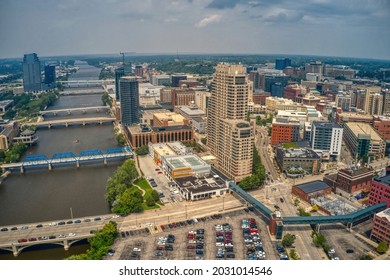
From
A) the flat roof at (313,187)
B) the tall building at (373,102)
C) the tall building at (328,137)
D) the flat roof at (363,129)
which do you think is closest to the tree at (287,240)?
the flat roof at (313,187)

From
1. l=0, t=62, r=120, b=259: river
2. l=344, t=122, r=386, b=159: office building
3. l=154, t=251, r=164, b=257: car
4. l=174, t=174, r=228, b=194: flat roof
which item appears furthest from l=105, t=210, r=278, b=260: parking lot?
l=344, t=122, r=386, b=159: office building

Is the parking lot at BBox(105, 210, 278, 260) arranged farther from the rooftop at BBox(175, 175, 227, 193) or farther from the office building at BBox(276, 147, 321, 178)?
the office building at BBox(276, 147, 321, 178)

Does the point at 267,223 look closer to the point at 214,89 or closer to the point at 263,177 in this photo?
the point at 263,177

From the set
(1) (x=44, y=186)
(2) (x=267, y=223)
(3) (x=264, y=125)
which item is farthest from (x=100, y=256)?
(3) (x=264, y=125)

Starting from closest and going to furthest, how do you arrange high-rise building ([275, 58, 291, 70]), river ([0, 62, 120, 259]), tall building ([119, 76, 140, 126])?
river ([0, 62, 120, 259]), tall building ([119, 76, 140, 126]), high-rise building ([275, 58, 291, 70])

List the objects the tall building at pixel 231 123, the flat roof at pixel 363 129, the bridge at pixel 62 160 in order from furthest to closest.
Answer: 1. the flat roof at pixel 363 129
2. the bridge at pixel 62 160
3. the tall building at pixel 231 123

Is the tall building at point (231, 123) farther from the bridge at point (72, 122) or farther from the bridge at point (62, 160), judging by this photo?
the bridge at point (72, 122)
